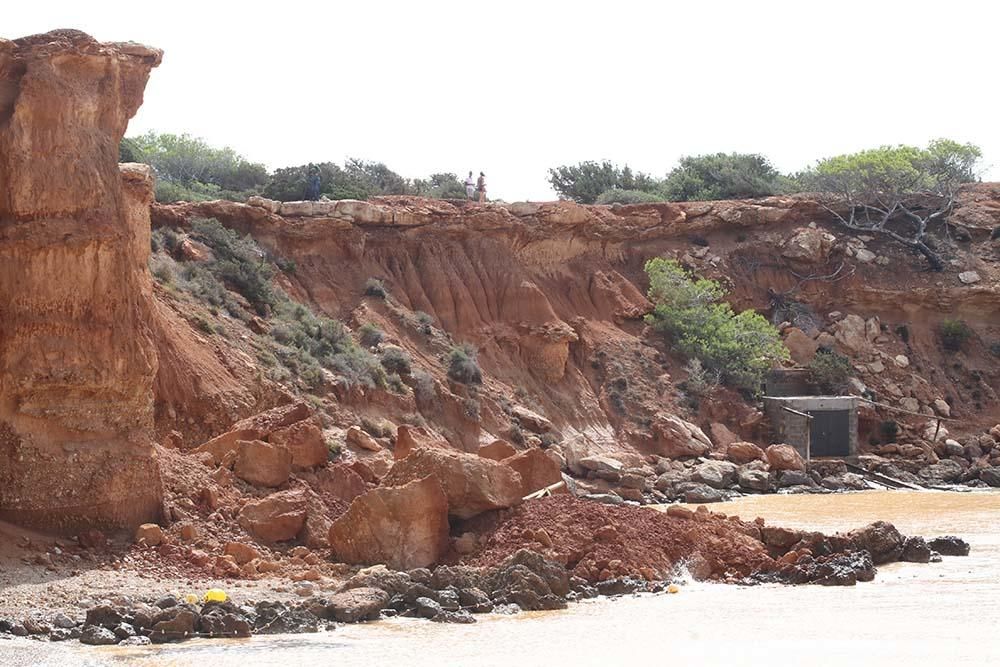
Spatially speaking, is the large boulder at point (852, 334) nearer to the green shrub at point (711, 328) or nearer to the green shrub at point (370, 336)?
the green shrub at point (711, 328)

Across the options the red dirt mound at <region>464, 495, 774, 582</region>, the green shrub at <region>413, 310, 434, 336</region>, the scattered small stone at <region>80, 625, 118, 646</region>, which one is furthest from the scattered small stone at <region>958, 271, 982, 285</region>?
the scattered small stone at <region>80, 625, 118, 646</region>

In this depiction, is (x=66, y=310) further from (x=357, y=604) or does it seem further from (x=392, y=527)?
(x=357, y=604)

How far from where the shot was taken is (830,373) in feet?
141

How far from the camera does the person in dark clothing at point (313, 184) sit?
1791 inches

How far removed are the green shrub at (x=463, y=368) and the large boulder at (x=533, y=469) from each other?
56.2 ft

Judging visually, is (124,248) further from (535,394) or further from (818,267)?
(818,267)

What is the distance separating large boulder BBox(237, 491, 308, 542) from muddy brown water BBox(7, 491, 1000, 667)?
2.63m

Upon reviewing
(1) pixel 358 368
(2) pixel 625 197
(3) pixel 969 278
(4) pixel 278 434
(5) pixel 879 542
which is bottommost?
(5) pixel 879 542

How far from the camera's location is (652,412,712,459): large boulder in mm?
38219

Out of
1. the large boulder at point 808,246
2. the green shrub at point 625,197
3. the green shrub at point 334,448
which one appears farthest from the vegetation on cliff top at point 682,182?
the green shrub at point 334,448

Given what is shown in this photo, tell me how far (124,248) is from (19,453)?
8.63 feet

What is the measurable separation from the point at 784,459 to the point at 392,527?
20660mm

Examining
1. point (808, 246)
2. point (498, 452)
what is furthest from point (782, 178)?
point (498, 452)

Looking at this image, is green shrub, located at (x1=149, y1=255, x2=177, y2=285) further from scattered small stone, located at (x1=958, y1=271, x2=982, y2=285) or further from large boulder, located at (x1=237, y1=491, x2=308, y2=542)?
scattered small stone, located at (x1=958, y1=271, x2=982, y2=285)
